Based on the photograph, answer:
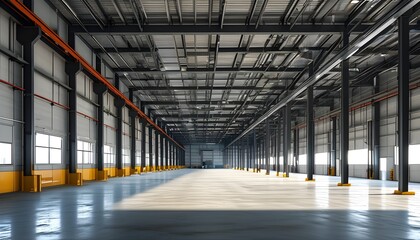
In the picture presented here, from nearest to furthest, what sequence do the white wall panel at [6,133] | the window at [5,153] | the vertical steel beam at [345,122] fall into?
the white wall panel at [6,133] < the window at [5,153] < the vertical steel beam at [345,122]

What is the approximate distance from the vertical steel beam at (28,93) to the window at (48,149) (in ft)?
9.10

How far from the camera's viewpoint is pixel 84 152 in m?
29.1

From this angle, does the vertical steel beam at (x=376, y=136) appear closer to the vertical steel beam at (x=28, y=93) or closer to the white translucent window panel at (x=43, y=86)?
the white translucent window panel at (x=43, y=86)

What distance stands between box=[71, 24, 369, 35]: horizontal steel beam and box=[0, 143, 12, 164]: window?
8.78m

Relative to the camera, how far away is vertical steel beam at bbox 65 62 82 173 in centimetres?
2438

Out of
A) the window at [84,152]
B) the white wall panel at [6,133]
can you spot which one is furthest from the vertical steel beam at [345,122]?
the white wall panel at [6,133]

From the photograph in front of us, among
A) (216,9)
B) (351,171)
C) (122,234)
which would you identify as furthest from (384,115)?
(122,234)

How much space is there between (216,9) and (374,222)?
15319mm

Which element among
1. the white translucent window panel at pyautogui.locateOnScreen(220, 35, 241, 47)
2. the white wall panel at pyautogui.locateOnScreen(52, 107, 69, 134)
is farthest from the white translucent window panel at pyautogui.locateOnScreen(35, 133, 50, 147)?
the white translucent window panel at pyautogui.locateOnScreen(220, 35, 241, 47)

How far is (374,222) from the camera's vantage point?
9297 millimetres

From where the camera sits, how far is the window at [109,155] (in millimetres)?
35294

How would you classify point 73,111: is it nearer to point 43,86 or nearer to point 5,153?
point 43,86

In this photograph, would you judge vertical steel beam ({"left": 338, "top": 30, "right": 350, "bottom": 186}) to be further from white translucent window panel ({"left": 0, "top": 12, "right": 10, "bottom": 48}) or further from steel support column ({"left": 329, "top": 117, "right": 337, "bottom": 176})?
steel support column ({"left": 329, "top": 117, "right": 337, "bottom": 176})

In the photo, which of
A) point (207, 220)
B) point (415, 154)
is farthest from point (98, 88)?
point (415, 154)
